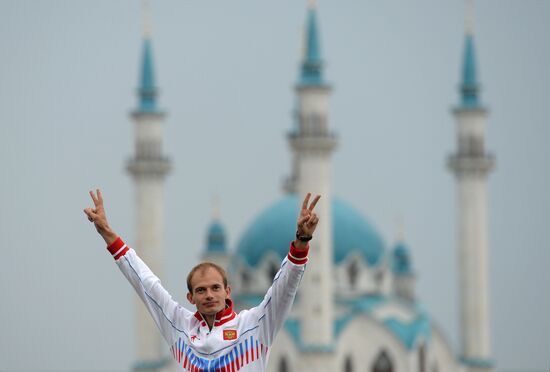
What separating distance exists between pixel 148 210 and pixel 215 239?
3.52m

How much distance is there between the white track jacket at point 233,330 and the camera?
591 cm

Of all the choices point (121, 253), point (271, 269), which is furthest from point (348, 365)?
point (121, 253)

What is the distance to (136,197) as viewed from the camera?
58156 millimetres

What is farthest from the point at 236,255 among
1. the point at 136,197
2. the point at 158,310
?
the point at 158,310

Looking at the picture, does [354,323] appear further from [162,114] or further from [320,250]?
[162,114]

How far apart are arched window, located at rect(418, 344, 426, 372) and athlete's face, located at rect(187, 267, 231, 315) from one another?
164 feet

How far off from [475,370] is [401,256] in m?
7.76

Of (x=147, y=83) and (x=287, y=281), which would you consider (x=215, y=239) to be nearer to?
(x=147, y=83)

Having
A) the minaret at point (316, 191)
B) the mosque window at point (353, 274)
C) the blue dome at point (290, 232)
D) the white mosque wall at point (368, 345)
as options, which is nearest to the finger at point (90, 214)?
the minaret at point (316, 191)

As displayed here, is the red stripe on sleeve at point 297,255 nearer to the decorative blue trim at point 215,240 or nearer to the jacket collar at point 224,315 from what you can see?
the jacket collar at point 224,315

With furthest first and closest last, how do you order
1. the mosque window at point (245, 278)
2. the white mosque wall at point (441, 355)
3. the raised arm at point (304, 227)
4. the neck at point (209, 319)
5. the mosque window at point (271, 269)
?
1. the mosque window at point (245, 278)
2. the mosque window at point (271, 269)
3. the white mosque wall at point (441, 355)
4. the neck at point (209, 319)
5. the raised arm at point (304, 227)

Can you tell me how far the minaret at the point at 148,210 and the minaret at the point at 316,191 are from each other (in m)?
6.28

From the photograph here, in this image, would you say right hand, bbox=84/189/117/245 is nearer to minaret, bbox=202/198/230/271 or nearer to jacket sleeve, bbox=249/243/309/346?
jacket sleeve, bbox=249/243/309/346

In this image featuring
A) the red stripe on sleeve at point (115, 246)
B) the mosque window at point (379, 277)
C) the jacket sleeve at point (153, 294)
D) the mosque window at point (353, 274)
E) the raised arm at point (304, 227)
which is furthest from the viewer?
the mosque window at point (379, 277)
